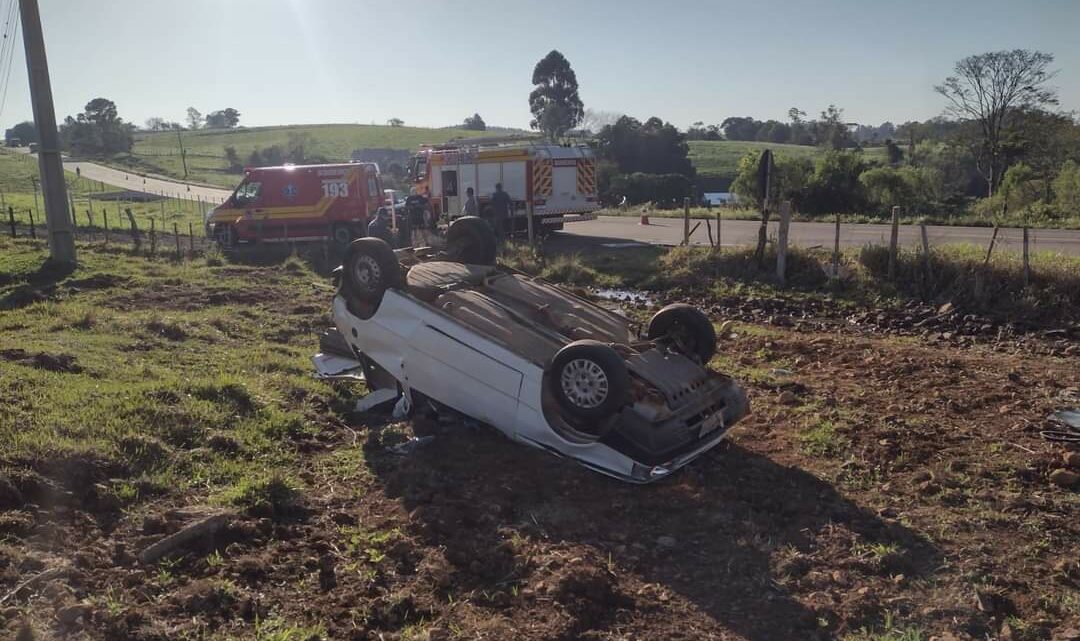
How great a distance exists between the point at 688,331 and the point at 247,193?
17.5 meters

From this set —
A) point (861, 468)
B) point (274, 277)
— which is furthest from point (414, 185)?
point (861, 468)

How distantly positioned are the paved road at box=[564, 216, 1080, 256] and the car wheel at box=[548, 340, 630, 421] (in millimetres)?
10824

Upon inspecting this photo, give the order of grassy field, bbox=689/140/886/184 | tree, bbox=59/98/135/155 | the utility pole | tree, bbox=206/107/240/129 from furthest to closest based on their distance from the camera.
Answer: tree, bbox=206/107/240/129, tree, bbox=59/98/135/155, grassy field, bbox=689/140/886/184, the utility pole

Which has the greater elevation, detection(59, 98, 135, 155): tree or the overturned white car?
detection(59, 98, 135, 155): tree

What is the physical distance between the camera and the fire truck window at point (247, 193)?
70.2 ft

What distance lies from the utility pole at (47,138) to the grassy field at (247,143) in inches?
1952

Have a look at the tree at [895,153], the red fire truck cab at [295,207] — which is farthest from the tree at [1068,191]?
the tree at [895,153]

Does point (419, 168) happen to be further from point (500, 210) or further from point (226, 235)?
point (226, 235)

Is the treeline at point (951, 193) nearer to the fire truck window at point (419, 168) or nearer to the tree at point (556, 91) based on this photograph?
the fire truck window at point (419, 168)

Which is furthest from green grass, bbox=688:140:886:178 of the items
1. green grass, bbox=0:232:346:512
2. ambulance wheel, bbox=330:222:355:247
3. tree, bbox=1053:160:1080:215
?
green grass, bbox=0:232:346:512

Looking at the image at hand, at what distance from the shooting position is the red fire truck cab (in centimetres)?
2134

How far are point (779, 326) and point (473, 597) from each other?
8607 mm

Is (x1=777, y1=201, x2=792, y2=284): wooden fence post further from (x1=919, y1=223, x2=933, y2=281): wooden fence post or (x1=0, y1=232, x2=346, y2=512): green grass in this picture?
(x1=0, y1=232, x2=346, y2=512): green grass

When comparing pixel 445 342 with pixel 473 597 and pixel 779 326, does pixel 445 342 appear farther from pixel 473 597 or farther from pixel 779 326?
pixel 779 326
